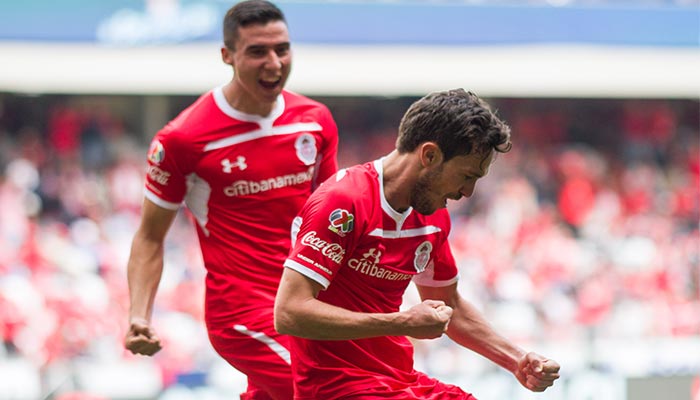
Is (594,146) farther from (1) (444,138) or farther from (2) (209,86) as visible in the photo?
(1) (444,138)

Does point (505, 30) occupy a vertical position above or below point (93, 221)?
above

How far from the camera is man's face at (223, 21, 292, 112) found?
14.7ft

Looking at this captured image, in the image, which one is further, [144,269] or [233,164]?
[144,269]

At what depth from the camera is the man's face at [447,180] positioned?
3.54 meters

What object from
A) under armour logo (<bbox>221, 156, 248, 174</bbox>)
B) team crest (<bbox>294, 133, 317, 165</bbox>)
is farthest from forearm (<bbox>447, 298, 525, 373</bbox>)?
under armour logo (<bbox>221, 156, 248, 174</bbox>)

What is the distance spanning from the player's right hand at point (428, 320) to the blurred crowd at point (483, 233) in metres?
5.25

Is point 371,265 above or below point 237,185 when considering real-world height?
below

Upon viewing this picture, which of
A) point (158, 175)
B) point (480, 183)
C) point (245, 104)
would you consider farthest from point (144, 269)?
point (480, 183)

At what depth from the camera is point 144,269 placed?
15.6ft

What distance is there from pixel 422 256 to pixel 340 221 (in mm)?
430

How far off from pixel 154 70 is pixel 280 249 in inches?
392

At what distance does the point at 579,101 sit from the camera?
17391mm

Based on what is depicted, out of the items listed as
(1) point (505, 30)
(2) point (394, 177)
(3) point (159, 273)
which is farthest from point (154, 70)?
(2) point (394, 177)

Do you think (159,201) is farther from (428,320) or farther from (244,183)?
(428,320)
